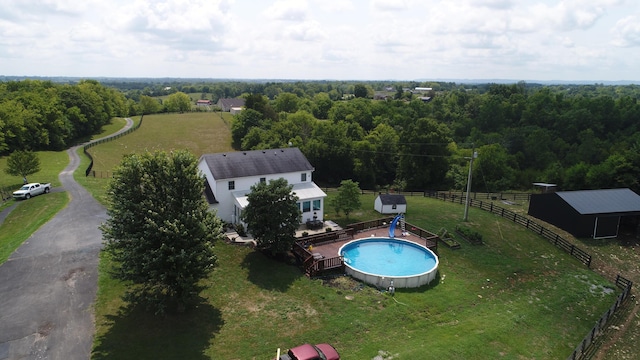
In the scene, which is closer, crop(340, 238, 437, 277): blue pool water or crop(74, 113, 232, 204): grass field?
crop(340, 238, 437, 277): blue pool water

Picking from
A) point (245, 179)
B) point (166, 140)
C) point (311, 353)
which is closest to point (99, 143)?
point (166, 140)

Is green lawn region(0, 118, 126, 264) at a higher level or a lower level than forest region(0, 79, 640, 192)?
lower

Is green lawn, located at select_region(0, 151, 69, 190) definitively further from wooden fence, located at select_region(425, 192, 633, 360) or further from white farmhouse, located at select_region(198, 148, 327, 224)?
wooden fence, located at select_region(425, 192, 633, 360)

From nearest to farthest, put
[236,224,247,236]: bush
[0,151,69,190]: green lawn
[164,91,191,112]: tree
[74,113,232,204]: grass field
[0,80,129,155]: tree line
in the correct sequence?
[236,224,247,236]: bush → [0,151,69,190]: green lawn → [0,80,129,155]: tree line → [74,113,232,204]: grass field → [164,91,191,112]: tree

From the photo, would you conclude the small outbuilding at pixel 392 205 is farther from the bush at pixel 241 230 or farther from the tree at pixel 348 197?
the bush at pixel 241 230

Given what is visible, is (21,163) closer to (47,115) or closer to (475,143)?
(47,115)

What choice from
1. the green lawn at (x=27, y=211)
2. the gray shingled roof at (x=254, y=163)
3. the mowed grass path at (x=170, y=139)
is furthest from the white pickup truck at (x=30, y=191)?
the gray shingled roof at (x=254, y=163)

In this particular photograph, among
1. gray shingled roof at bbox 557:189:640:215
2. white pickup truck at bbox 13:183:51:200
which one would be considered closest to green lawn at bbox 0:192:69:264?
white pickup truck at bbox 13:183:51:200

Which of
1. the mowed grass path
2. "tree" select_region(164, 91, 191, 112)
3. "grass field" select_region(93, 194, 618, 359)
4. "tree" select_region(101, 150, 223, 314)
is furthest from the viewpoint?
"tree" select_region(164, 91, 191, 112)
